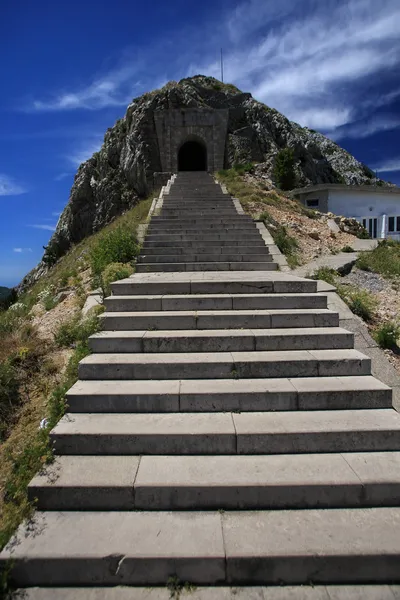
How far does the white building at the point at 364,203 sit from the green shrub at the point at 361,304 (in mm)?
15141

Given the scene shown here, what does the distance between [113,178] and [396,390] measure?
30454 mm

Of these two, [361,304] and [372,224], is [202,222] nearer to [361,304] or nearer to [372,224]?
[361,304]

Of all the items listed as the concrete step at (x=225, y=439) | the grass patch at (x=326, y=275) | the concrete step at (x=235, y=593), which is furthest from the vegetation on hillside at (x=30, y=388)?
the grass patch at (x=326, y=275)

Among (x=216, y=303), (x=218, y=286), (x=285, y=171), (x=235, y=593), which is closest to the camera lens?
(x=235, y=593)

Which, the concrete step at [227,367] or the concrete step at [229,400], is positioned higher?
the concrete step at [227,367]

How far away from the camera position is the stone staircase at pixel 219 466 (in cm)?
233

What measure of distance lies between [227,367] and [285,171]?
2353cm

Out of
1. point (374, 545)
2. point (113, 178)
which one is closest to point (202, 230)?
point (374, 545)

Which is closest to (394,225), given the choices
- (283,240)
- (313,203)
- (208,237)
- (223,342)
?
(313,203)

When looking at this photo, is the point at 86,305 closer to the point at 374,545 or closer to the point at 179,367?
the point at 179,367

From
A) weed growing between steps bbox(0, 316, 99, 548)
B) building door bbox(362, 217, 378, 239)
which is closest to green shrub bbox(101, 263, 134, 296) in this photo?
weed growing between steps bbox(0, 316, 99, 548)

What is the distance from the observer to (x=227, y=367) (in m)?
3.82

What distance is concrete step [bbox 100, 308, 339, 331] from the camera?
15.1ft

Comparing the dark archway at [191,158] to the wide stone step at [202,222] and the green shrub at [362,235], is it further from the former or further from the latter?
the wide stone step at [202,222]
